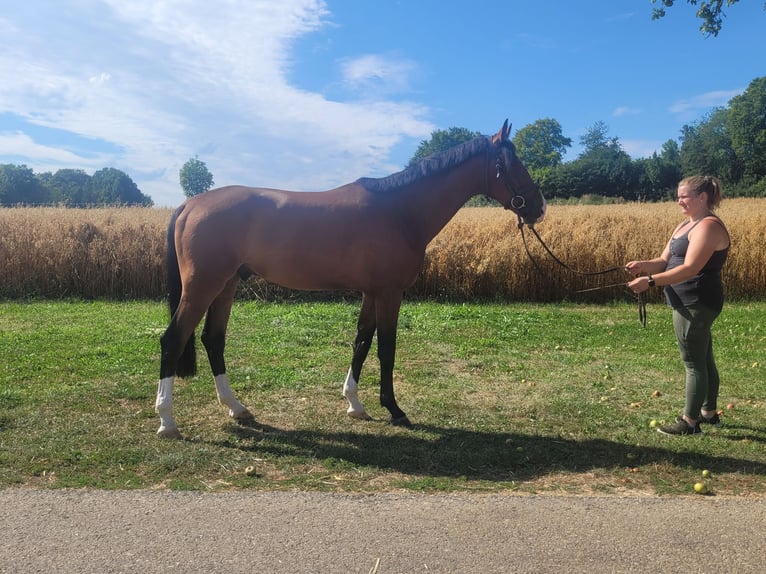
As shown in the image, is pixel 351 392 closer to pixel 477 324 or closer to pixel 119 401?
pixel 119 401

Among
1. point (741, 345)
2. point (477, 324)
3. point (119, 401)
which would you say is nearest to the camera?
point (119, 401)

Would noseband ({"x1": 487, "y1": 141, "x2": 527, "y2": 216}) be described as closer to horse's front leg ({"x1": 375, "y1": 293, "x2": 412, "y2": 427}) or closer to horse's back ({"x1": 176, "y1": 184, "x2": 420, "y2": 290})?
horse's back ({"x1": 176, "y1": 184, "x2": 420, "y2": 290})

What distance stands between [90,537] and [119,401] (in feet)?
9.09

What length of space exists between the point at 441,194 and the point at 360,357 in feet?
5.67

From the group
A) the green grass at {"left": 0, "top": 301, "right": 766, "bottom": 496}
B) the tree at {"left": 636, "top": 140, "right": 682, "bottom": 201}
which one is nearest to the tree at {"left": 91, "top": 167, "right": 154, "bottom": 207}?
the tree at {"left": 636, "top": 140, "right": 682, "bottom": 201}

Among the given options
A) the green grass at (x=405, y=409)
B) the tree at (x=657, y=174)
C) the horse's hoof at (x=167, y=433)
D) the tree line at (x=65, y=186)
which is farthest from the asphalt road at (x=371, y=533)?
the tree at (x=657, y=174)

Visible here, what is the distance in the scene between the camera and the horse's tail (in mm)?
4746

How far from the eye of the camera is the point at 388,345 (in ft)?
15.8

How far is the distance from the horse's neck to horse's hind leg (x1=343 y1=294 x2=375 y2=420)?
0.83m

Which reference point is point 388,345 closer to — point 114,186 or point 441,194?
point 441,194

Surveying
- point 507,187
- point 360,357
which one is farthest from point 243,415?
point 507,187

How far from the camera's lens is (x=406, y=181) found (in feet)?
16.0

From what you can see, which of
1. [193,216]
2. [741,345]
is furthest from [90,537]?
[741,345]

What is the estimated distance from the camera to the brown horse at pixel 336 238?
4.52 meters
